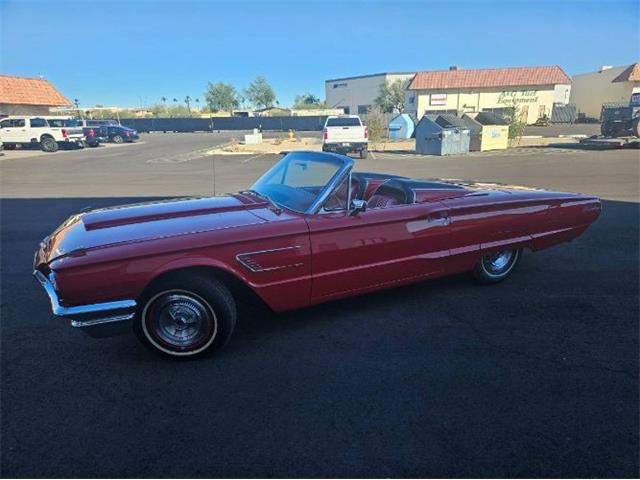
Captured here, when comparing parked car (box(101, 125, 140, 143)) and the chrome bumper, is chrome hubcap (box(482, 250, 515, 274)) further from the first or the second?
parked car (box(101, 125, 140, 143))

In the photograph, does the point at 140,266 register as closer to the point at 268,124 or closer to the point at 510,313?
the point at 510,313

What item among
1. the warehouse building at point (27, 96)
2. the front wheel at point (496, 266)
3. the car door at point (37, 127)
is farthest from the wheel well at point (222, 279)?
the warehouse building at point (27, 96)

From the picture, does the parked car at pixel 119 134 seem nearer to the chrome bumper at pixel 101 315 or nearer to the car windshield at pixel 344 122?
the car windshield at pixel 344 122

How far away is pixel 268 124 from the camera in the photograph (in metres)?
58.1

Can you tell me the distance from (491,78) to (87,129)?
46.6 metres

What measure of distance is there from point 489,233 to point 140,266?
121 inches

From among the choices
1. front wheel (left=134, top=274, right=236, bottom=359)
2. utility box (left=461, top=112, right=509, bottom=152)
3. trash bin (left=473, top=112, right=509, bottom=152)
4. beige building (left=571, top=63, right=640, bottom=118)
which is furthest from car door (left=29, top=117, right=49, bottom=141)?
beige building (left=571, top=63, right=640, bottom=118)

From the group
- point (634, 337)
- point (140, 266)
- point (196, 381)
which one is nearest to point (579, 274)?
point (634, 337)

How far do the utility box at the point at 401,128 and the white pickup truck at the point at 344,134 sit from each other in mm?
14589

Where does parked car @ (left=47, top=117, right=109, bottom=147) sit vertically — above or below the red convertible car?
above

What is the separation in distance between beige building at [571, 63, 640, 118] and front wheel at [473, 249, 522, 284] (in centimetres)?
5370

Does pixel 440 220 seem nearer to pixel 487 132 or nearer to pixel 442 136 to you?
pixel 442 136

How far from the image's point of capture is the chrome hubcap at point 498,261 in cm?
426

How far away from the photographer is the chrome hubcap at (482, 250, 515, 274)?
168 inches
